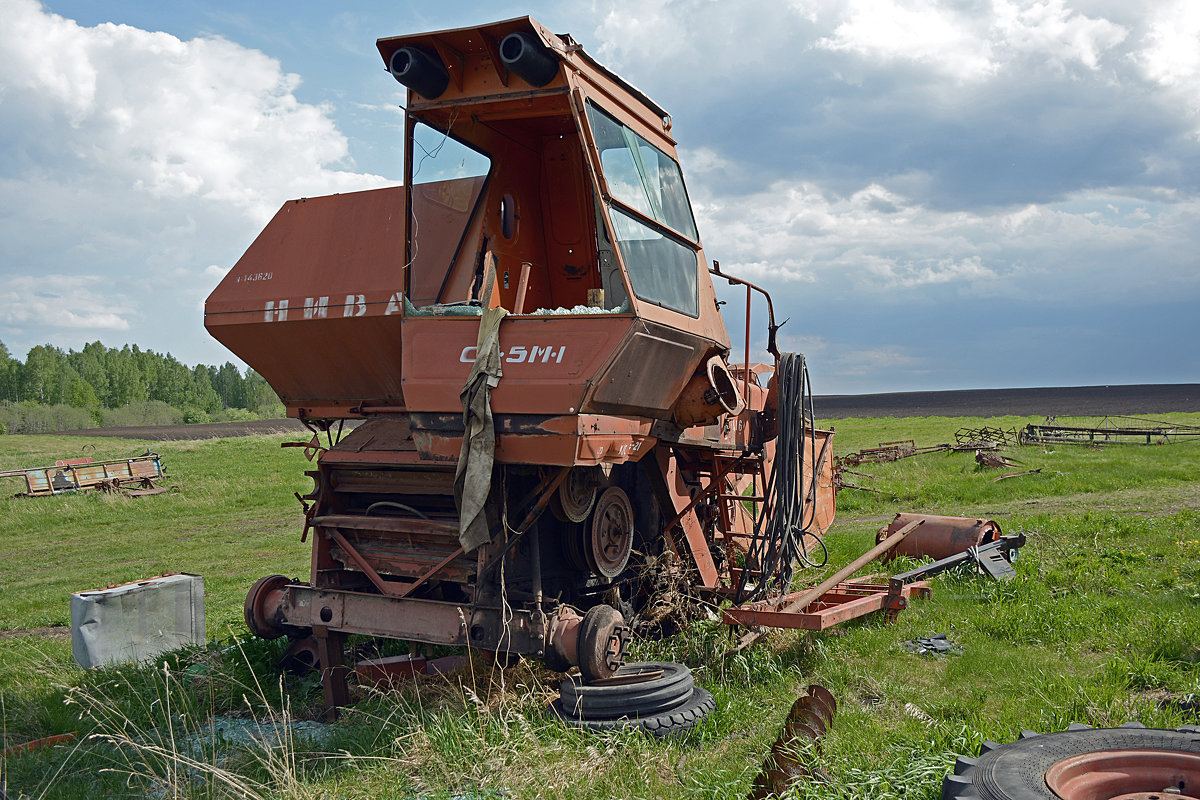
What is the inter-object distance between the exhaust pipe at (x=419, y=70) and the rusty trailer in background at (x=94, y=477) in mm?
19119

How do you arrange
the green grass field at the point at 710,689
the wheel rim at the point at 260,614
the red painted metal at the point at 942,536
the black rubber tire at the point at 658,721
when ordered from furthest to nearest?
the red painted metal at the point at 942,536 → the wheel rim at the point at 260,614 → the black rubber tire at the point at 658,721 → the green grass field at the point at 710,689

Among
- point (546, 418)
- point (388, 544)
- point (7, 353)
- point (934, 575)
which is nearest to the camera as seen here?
point (546, 418)

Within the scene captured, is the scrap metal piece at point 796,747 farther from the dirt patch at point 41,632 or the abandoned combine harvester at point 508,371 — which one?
the dirt patch at point 41,632

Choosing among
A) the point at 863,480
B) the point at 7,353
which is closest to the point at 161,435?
the point at 863,480

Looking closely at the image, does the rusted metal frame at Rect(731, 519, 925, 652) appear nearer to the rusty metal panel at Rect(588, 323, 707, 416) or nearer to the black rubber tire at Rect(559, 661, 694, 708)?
the black rubber tire at Rect(559, 661, 694, 708)

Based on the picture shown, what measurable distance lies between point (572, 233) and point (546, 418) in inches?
93.2

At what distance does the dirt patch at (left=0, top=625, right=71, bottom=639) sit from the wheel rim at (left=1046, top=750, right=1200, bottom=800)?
30.5 feet

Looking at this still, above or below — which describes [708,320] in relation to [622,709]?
above

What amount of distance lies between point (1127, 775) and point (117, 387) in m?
109

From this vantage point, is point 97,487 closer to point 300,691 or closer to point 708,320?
point 300,691

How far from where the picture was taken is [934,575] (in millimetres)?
8492

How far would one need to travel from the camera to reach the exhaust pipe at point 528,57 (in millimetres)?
4914

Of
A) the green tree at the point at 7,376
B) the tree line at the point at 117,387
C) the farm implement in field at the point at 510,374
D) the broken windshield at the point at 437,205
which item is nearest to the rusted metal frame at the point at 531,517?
the farm implement in field at the point at 510,374

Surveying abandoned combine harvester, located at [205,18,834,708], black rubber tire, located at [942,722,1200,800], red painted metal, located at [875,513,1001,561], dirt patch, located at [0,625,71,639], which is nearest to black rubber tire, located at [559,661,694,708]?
abandoned combine harvester, located at [205,18,834,708]
